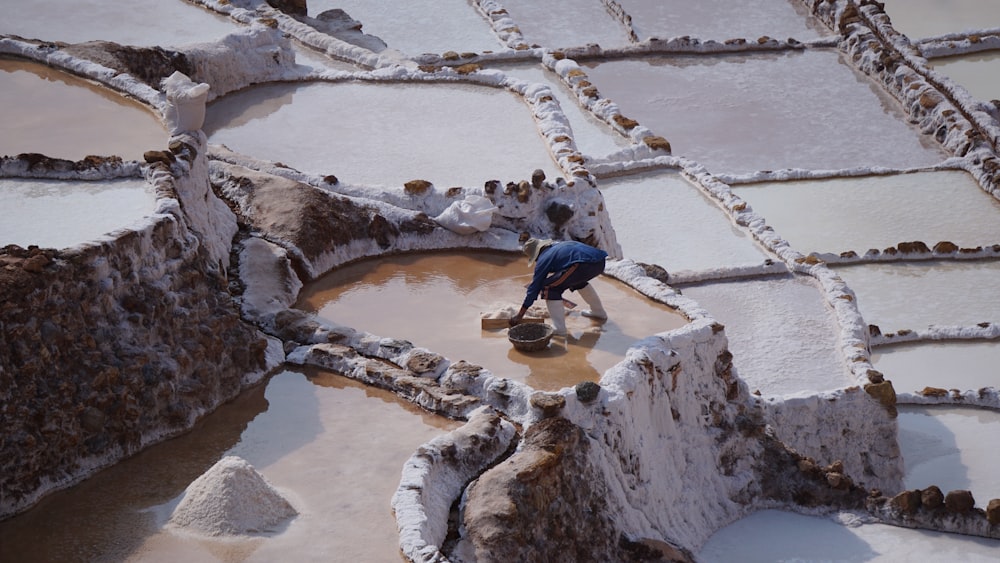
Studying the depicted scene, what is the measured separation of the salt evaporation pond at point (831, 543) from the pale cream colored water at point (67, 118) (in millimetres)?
Answer: 5463

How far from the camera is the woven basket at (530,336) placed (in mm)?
9844

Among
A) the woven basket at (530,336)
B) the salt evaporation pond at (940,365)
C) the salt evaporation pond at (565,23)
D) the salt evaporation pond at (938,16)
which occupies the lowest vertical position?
the woven basket at (530,336)

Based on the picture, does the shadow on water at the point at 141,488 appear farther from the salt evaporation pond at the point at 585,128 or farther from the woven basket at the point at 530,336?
the salt evaporation pond at the point at 585,128

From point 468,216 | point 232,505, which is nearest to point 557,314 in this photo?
point 468,216

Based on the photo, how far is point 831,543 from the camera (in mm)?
9953

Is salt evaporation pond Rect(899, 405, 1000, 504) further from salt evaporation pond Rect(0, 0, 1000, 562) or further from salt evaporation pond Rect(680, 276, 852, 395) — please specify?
salt evaporation pond Rect(680, 276, 852, 395)

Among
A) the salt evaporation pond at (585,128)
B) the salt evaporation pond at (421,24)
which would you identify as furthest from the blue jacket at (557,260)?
the salt evaporation pond at (421,24)

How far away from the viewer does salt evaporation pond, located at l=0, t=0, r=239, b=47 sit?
15.6 m

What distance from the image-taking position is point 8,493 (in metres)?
8.31

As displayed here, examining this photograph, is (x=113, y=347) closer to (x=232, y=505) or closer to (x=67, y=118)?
(x=232, y=505)

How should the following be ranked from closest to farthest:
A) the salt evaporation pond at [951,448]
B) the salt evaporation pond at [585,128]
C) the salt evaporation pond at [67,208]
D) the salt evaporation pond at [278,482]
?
the salt evaporation pond at [278,482]
the salt evaporation pond at [67,208]
the salt evaporation pond at [951,448]
the salt evaporation pond at [585,128]

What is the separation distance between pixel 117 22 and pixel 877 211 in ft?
29.1

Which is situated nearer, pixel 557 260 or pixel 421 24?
pixel 557 260

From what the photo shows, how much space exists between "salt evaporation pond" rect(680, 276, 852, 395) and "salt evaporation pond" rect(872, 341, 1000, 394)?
2.46ft
